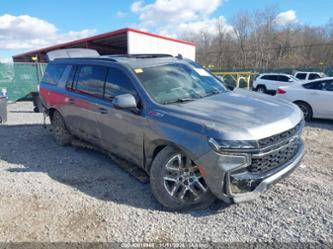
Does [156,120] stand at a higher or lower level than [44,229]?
higher

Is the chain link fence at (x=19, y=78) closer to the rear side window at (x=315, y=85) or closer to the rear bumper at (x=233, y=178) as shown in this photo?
the rear side window at (x=315, y=85)

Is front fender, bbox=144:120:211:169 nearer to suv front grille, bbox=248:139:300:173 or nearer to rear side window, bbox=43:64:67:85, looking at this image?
suv front grille, bbox=248:139:300:173

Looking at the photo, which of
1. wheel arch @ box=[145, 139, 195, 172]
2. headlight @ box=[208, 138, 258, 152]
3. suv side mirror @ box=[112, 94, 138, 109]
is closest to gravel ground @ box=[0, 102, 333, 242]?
wheel arch @ box=[145, 139, 195, 172]

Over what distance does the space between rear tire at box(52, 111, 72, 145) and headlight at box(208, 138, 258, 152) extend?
3975mm

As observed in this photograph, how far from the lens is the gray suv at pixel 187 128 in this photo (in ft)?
9.32

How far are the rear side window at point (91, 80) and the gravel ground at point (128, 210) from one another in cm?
134

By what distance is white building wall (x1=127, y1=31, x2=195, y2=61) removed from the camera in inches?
635

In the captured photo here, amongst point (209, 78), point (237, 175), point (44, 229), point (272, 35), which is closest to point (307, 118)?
point (209, 78)

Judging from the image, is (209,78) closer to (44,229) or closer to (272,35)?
(44,229)

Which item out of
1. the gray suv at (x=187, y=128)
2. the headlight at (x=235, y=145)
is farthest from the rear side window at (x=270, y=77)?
the headlight at (x=235, y=145)

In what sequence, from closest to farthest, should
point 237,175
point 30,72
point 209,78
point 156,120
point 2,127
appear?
point 237,175, point 156,120, point 209,78, point 2,127, point 30,72

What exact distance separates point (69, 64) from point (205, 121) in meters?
3.67

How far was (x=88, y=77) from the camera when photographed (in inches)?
188

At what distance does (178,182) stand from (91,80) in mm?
2468
